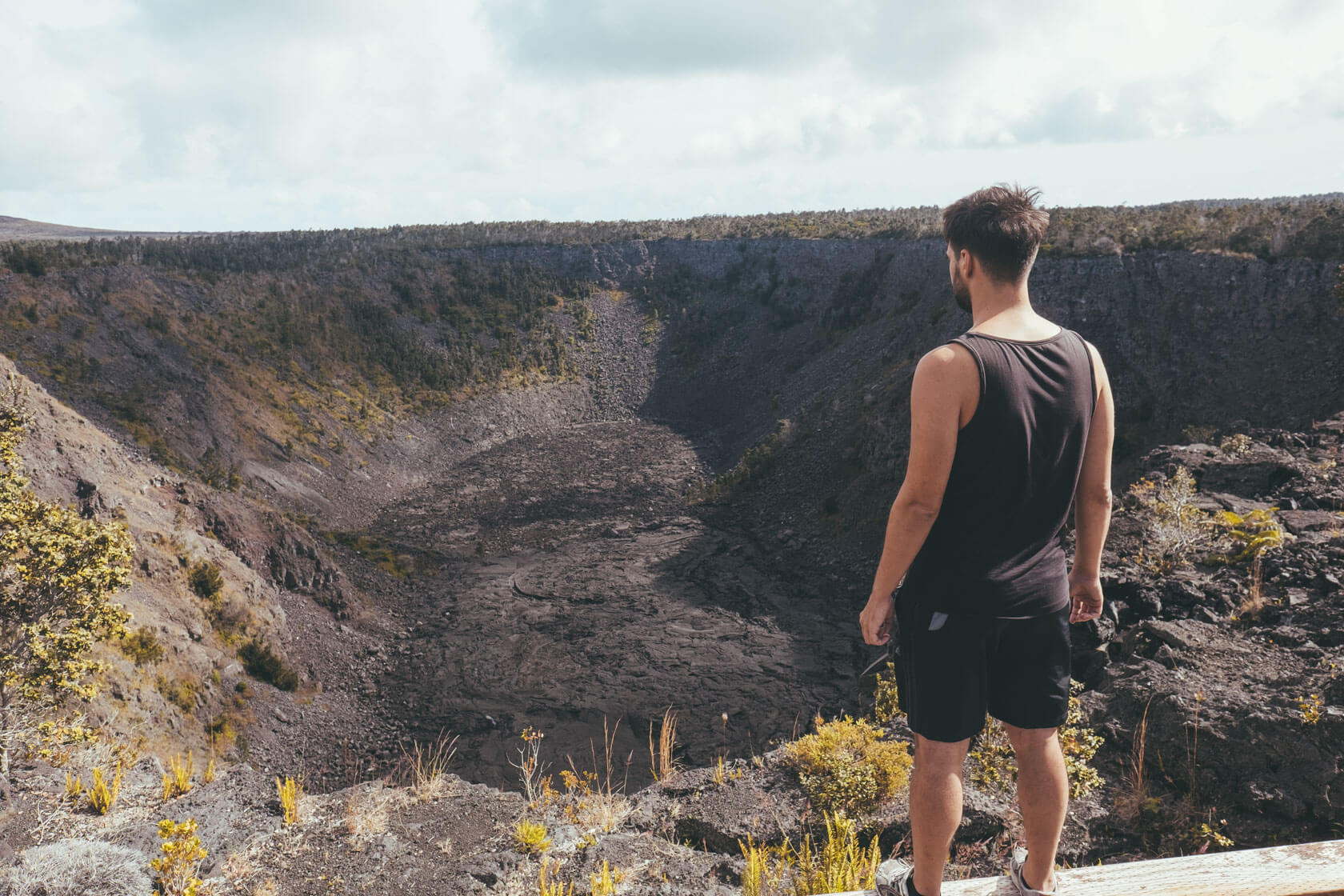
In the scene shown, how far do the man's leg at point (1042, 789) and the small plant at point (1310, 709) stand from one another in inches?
125

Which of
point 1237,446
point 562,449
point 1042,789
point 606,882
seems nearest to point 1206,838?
point 1042,789

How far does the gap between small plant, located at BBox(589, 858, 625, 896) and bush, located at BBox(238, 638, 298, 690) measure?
10.8m

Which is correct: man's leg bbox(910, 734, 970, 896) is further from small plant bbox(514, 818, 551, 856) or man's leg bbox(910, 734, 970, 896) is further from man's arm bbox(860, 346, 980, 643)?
small plant bbox(514, 818, 551, 856)

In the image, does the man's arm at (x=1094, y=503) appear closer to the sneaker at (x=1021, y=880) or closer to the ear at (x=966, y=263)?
the ear at (x=966, y=263)

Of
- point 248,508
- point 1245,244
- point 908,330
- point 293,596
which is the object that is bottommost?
point 293,596

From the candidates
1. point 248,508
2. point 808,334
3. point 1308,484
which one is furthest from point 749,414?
point 1308,484

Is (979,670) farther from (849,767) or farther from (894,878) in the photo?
(849,767)

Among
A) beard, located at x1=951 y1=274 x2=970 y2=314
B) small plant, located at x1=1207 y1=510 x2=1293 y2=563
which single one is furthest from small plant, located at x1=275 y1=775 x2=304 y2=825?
small plant, located at x1=1207 y1=510 x2=1293 y2=563

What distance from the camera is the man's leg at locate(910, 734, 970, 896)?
2746 mm

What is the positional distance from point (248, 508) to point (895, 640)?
55.7 ft

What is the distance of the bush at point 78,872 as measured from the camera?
4.19 metres

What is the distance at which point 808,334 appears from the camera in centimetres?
3756

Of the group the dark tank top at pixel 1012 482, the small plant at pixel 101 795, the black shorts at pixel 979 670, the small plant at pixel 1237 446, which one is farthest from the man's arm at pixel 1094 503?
the small plant at pixel 1237 446

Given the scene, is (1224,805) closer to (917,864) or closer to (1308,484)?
(917,864)
